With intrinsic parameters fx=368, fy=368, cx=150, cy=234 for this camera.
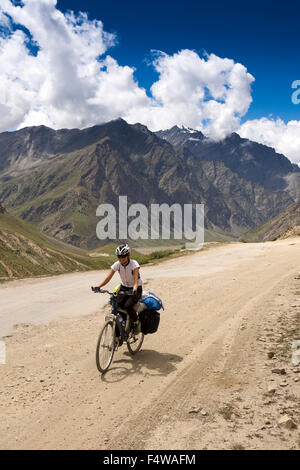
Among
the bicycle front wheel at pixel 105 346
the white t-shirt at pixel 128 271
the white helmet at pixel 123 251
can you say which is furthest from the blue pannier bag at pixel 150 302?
the white helmet at pixel 123 251

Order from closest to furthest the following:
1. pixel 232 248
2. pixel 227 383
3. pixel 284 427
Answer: pixel 284 427 → pixel 227 383 → pixel 232 248

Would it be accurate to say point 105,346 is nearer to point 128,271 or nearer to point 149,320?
point 149,320

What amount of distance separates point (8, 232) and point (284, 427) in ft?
252

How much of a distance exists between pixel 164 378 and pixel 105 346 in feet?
4.80

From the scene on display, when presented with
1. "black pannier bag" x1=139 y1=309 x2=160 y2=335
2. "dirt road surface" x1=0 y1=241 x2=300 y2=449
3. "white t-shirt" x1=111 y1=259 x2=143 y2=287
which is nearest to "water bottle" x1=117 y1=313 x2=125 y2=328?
"black pannier bag" x1=139 y1=309 x2=160 y2=335

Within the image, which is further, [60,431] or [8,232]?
[8,232]

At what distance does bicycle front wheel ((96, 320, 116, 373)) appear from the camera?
7766 mm

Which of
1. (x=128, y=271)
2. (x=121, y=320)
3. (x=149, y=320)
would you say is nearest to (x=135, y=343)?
(x=149, y=320)

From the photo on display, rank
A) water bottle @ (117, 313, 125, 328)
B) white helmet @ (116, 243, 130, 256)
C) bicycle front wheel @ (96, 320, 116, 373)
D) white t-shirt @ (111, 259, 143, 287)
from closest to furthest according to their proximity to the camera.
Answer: bicycle front wheel @ (96, 320, 116, 373) < water bottle @ (117, 313, 125, 328) < white helmet @ (116, 243, 130, 256) < white t-shirt @ (111, 259, 143, 287)

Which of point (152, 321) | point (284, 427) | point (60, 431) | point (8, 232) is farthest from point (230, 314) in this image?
point (8, 232)

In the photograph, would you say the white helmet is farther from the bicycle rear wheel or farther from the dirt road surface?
the dirt road surface

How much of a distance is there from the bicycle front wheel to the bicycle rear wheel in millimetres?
646
